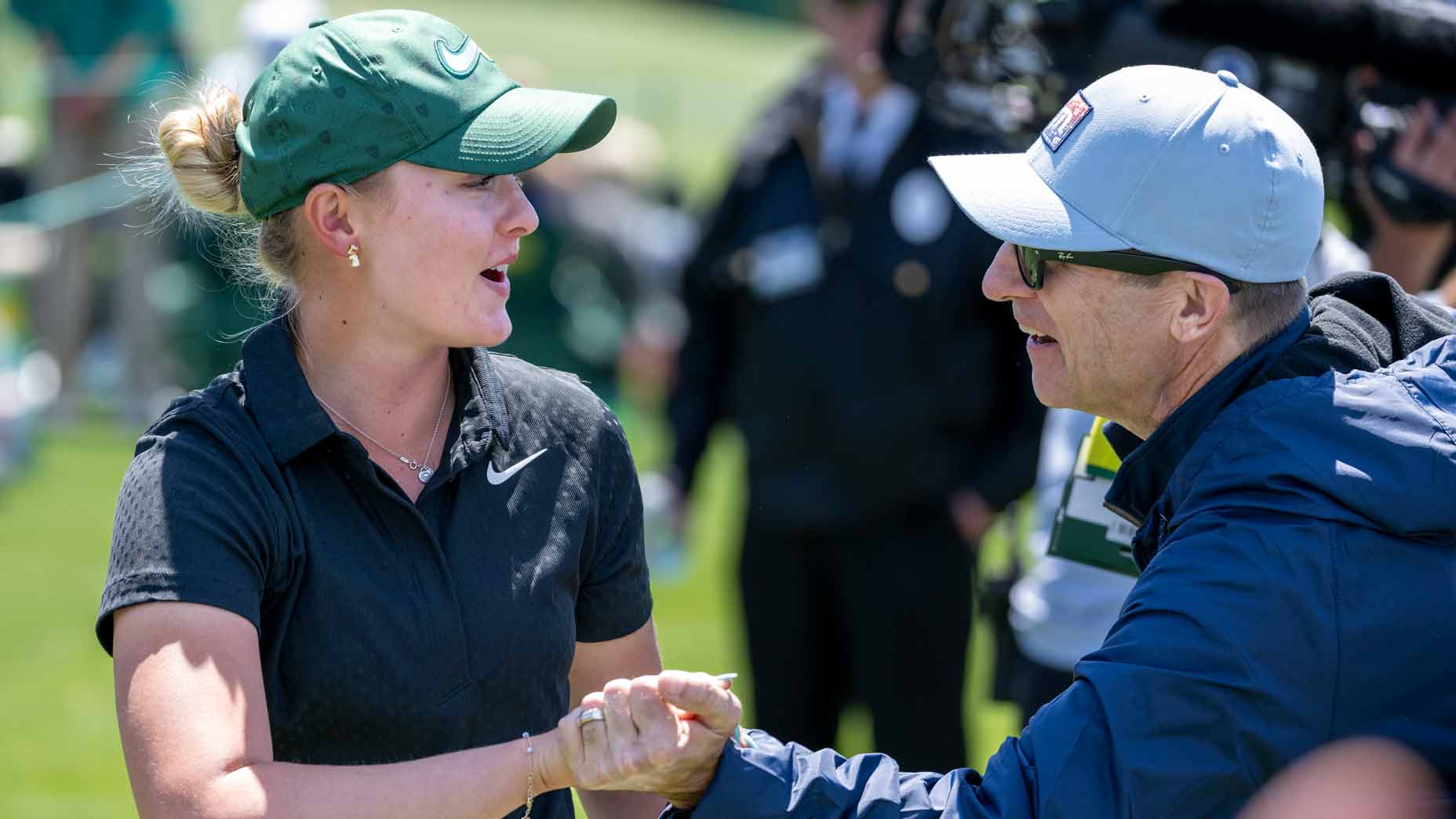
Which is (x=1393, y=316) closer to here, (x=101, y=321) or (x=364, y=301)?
(x=364, y=301)

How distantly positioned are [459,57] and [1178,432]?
1140 mm

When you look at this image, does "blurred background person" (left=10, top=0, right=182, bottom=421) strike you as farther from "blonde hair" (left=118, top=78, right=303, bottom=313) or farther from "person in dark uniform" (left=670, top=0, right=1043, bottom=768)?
"blonde hair" (left=118, top=78, right=303, bottom=313)

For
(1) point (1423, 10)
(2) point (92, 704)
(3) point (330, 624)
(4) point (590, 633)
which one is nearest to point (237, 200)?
(3) point (330, 624)

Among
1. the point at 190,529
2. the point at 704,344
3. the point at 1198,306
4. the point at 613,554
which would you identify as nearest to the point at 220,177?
the point at 190,529

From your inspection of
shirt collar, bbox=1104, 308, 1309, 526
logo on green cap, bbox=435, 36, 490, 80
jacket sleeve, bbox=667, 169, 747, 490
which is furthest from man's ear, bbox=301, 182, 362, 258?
jacket sleeve, bbox=667, 169, 747, 490

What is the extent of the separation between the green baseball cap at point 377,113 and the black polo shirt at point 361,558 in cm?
26

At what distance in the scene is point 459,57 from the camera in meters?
2.38

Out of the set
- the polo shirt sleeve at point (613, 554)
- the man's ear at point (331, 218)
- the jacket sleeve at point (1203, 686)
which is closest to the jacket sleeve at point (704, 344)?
the polo shirt sleeve at point (613, 554)

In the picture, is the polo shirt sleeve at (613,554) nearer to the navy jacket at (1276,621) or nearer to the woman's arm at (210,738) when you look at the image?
the woman's arm at (210,738)

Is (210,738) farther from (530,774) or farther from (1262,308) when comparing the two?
(1262,308)

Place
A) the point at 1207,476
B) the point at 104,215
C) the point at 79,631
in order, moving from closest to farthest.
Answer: the point at 1207,476, the point at 79,631, the point at 104,215

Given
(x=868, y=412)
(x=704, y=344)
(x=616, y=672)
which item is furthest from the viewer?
(x=704, y=344)

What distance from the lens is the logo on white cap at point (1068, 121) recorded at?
2.41m

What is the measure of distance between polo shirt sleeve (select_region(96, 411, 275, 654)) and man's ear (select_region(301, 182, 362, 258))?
33cm
